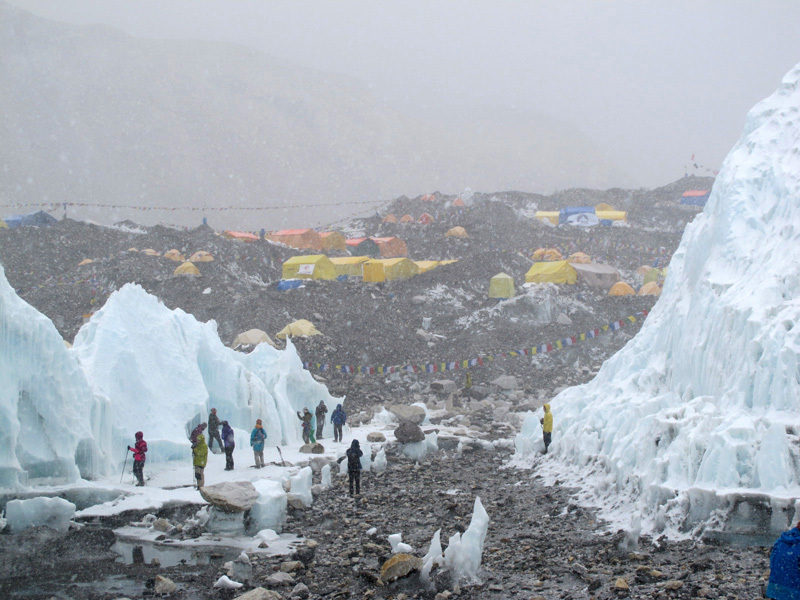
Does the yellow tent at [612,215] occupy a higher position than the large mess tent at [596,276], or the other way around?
the yellow tent at [612,215]

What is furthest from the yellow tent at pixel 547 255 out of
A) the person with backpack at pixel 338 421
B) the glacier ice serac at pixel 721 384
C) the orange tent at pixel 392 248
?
the glacier ice serac at pixel 721 384

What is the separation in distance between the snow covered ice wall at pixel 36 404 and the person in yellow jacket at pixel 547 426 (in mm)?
8664

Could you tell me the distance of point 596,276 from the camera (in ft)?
130

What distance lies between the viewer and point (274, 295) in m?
34.3

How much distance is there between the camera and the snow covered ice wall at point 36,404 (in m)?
10.3

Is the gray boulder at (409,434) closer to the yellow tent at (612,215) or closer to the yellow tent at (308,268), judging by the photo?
the yellow tent at (308,268)

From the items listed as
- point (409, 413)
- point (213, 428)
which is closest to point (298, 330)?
point (409, 413)

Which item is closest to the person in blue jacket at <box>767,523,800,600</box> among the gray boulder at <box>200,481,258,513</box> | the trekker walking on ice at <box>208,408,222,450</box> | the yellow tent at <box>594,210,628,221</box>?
the gray boulder at <box>200,481,258,513</box>

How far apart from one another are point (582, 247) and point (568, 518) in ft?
147

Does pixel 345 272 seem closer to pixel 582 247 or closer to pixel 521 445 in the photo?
pixel 582 247

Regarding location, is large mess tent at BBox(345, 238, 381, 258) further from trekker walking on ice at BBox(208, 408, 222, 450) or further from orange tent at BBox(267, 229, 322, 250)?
trekker walking on ice at BBox(208, 408, 222, 450)

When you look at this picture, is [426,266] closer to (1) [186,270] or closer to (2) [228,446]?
(1) [186,270]

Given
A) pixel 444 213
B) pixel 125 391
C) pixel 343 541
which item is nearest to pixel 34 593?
pixel 343 541

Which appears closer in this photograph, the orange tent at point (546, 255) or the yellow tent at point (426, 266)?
the yellow tent at point (426, 266)
